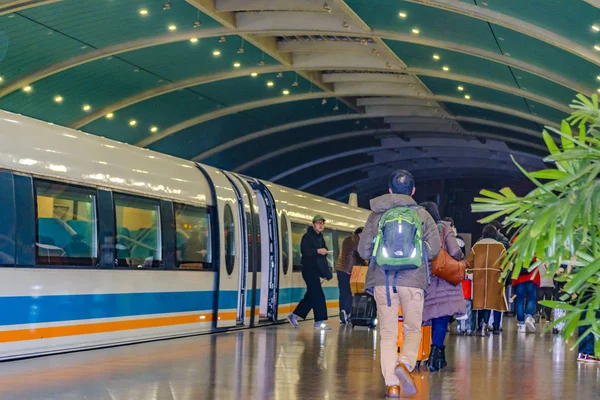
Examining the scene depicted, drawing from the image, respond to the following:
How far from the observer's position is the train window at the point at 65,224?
929 cm

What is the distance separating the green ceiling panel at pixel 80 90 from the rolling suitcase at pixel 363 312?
1421cm

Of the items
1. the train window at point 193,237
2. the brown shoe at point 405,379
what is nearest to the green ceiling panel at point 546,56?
the train window at point 193,237

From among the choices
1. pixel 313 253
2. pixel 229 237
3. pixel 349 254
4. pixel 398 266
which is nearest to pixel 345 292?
pixel 349 254

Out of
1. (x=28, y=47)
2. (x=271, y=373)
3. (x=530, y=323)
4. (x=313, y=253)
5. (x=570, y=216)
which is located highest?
(x=28, y=47)

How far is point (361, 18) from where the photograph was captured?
79.1ft

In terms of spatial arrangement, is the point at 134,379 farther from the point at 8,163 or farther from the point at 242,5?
the point at 242,5

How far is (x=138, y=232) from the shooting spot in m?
11.3

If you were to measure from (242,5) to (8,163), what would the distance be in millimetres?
15725

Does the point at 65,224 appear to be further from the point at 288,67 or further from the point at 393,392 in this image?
the point at 288,67

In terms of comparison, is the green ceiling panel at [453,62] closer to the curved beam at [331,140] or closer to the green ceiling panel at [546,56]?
the green ceiling panel at [546,56]

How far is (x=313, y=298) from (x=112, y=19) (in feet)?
37.2

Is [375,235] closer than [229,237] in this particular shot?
Yes

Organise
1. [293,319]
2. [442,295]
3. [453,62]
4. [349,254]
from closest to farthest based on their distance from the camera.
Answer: [442,295] → [293,319] → [349,254] → [453,62]

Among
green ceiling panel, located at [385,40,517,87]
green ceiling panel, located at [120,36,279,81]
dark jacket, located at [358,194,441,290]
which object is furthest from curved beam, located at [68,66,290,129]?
dark jacket, located at [358,194,441,290]
